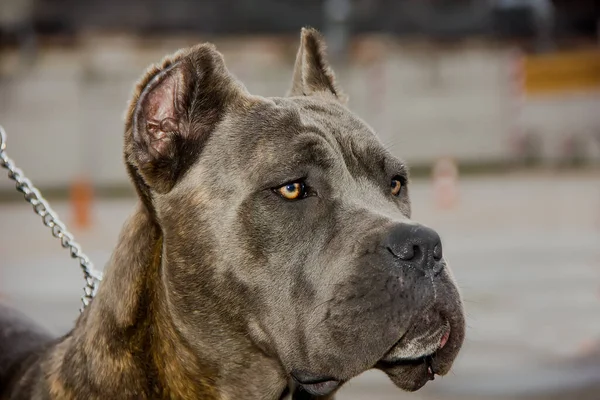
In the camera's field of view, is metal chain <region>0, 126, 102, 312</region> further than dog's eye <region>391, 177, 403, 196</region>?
Yes

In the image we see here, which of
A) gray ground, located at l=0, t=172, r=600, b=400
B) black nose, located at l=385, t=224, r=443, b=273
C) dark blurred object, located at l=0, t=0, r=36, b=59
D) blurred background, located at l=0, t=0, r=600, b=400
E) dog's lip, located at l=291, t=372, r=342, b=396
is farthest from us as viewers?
dark blurred object, located at l=0, t=0, r=36, b=59

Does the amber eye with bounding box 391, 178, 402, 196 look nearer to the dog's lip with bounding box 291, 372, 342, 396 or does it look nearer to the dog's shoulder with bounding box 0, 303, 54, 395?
A: the dog's lip with bounding box 291, 372, 342, 396

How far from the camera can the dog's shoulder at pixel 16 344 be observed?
3.74 metres

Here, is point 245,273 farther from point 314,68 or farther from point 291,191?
point 314,68

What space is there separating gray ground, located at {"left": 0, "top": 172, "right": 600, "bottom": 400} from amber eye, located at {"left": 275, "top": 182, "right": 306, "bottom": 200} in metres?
1.11

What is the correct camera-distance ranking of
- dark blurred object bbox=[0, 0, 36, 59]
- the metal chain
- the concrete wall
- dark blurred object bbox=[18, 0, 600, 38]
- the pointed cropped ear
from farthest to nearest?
A: 1. dark blurred object bbox=[18, 0, 600, 38]
2. dark blurred object bbox=[0, 0, 36, 59]
3. the concrete wall
4. the pointed cropped ear
5. the metal chain

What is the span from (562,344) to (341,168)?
17.5 ft

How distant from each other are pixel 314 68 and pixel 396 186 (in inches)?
32.1

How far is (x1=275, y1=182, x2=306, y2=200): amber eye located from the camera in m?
3.35

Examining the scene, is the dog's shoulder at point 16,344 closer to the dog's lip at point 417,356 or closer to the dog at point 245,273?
the dog at point 245,273

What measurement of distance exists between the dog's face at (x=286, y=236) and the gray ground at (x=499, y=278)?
99cm

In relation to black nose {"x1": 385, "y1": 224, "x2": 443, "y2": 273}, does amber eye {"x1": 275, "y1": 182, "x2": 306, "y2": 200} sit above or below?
above

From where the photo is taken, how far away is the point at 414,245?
10.2 feet

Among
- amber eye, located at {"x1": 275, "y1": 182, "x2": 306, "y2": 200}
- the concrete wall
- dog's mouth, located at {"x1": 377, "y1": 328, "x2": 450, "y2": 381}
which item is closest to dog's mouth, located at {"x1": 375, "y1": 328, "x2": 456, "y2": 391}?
dog's mouth, located at {"x1": 377, "y1": 328, "x2": 450, "y2": 381}
